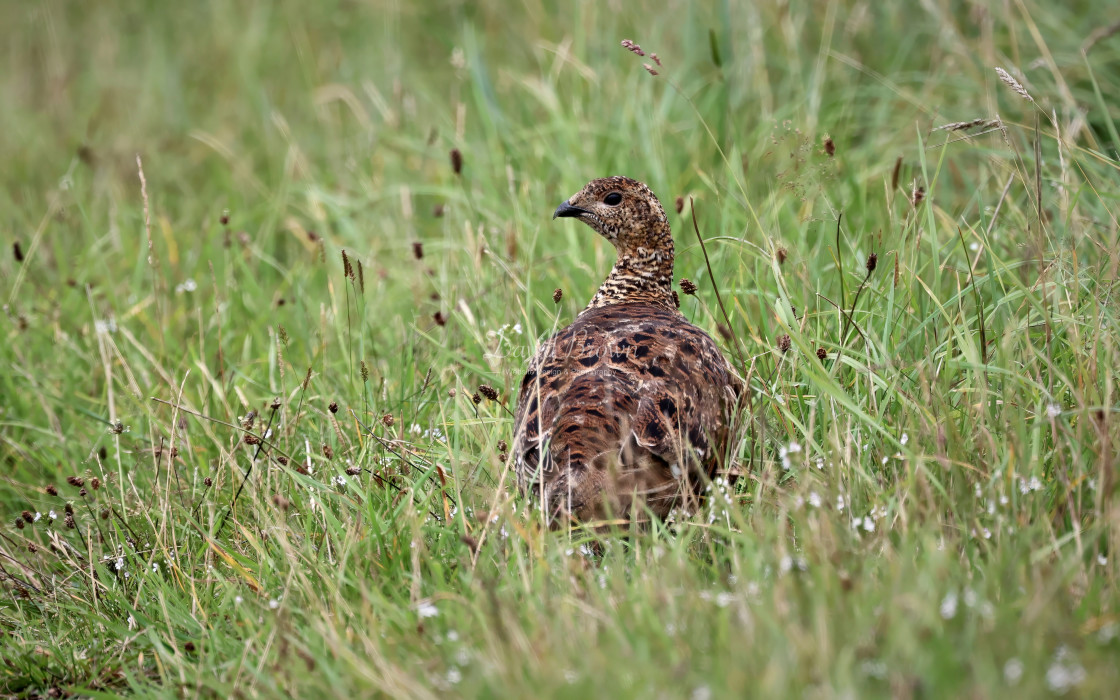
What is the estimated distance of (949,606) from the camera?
227 cm

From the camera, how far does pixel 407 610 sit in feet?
9.33

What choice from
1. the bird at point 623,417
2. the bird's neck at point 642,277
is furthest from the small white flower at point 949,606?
the bird's neck at point 642,277

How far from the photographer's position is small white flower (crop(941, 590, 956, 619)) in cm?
227

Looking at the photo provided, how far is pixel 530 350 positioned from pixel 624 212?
2.21 ft

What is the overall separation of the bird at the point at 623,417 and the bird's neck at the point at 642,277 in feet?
0.84

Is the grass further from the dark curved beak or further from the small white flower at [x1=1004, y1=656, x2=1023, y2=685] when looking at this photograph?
the dark curved beak

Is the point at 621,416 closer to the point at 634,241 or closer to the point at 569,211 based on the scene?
the point at 634,241

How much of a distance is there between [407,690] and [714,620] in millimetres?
693

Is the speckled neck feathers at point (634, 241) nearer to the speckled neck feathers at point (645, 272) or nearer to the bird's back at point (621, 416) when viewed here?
the speckled neck feathers at point (645, 272)

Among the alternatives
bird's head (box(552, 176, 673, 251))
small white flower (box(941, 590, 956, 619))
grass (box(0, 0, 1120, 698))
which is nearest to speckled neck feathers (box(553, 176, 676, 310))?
bird's head (box(552, 176, 673, 251))

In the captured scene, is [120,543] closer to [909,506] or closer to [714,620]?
[714,620]

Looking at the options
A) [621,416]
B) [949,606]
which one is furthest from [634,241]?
[949,606]

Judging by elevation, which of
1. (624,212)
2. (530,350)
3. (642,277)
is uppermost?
(624,212)

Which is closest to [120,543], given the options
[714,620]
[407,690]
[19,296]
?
[407,690]
